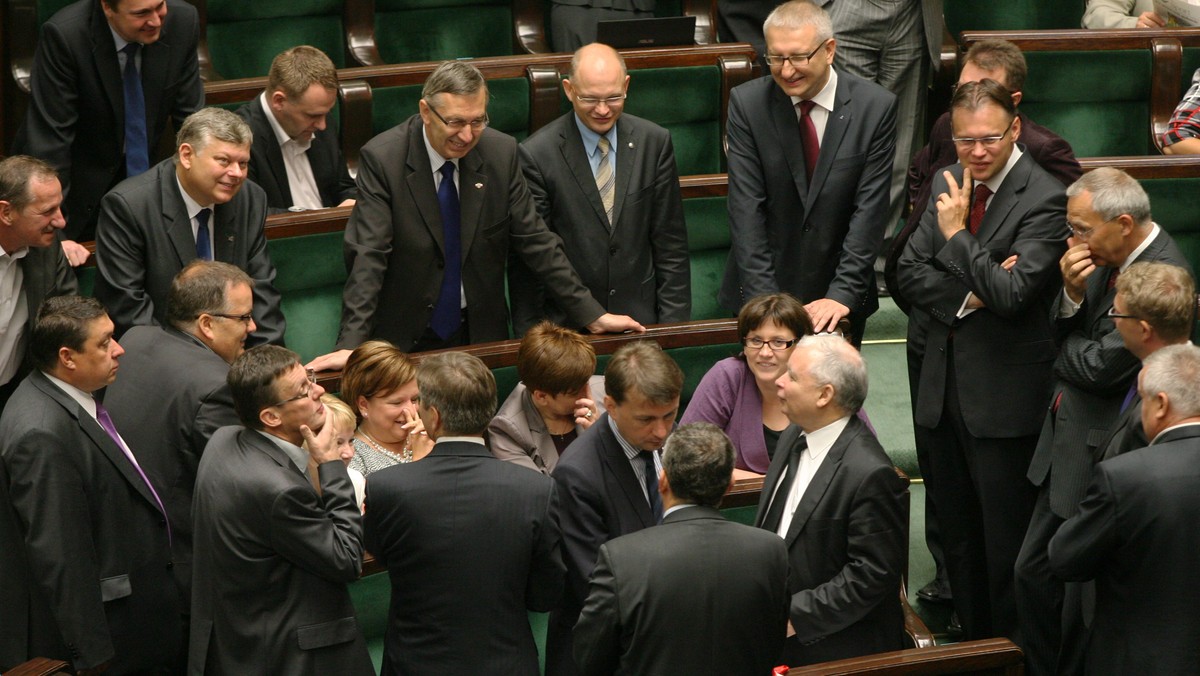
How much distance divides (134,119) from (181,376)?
0.87 metres

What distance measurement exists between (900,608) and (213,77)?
2.06 metres

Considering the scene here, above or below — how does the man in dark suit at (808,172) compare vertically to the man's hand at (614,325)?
above

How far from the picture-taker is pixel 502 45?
11.5ft

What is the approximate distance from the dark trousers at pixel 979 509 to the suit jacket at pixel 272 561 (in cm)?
101

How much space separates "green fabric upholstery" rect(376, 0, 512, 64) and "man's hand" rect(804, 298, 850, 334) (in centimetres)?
147

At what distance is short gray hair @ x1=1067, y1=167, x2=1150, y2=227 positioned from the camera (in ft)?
6.37

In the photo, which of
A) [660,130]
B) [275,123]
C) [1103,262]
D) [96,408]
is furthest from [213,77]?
[1103,262]

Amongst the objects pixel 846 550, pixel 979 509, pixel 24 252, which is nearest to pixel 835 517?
pixel 846 550

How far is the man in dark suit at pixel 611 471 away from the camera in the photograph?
1752mm

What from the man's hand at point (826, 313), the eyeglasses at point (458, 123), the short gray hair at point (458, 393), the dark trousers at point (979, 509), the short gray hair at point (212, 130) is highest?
the short gray hair at point (212, 130)

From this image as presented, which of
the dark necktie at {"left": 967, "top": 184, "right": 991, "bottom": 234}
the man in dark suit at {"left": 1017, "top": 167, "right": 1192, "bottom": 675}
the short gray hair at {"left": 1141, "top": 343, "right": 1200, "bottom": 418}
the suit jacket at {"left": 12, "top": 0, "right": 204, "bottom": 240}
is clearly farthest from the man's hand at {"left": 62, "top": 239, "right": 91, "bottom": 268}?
the short gray hair at {"left": 1141, "top": 343, "right": 1200, "bottom": 418}

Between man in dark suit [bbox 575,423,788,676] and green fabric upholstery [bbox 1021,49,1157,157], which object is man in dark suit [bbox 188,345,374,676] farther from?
green fabric upholstery [bbox 1021,49,1157,157]

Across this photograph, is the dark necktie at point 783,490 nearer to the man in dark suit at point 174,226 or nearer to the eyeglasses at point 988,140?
the eyeglasses at point 988,140

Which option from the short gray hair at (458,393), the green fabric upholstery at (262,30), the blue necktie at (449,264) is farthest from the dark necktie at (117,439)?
the green fabric upholstery at (262,30)
